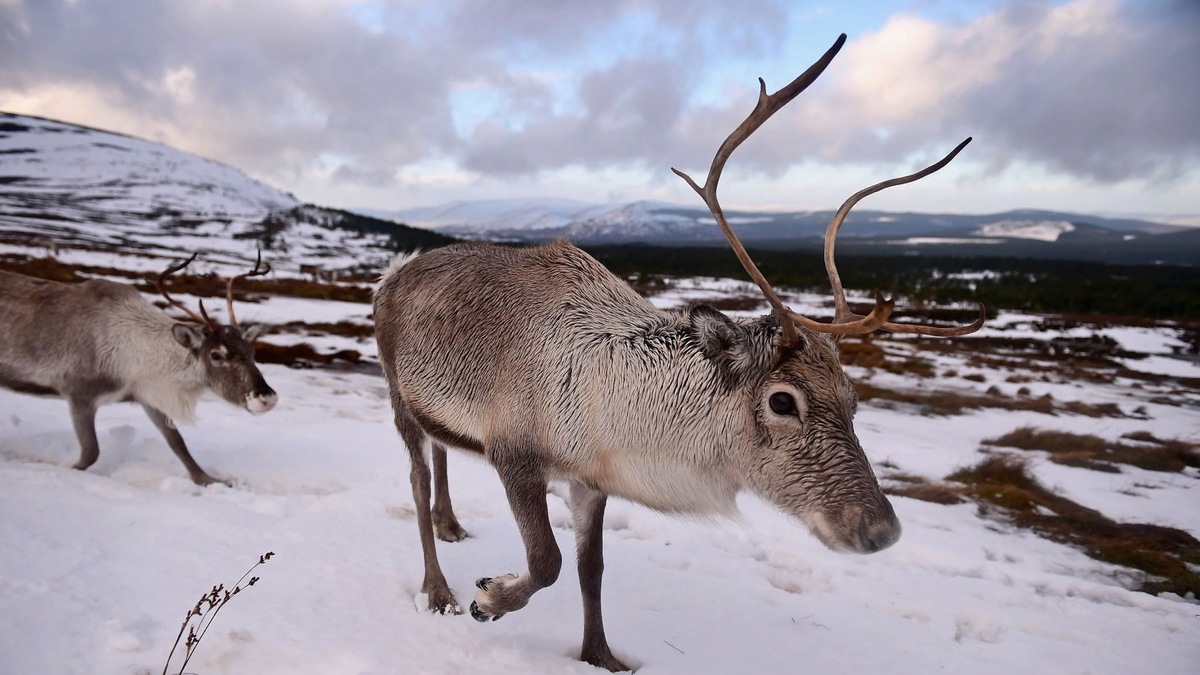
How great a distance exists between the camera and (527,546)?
9.83 ft

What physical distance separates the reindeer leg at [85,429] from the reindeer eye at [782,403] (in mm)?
5958

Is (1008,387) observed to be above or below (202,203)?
below

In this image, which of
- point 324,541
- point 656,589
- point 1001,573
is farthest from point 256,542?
point 1001,573

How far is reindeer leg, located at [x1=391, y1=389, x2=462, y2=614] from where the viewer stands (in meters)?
3.61

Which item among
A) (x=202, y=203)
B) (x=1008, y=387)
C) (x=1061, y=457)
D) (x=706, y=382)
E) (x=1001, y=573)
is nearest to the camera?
(x=706, y=382)

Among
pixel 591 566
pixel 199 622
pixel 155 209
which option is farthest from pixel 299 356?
pixel 155 209

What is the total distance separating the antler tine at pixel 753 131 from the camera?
263cm

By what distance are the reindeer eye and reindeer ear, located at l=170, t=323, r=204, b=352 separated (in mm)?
5671

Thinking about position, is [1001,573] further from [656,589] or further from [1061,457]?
[1061,457]

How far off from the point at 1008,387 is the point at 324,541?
1825cm

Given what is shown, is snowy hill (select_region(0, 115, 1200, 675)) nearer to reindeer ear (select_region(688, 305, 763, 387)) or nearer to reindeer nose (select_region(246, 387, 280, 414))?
reindeer ear (select_region(688, 305, 763, 387))

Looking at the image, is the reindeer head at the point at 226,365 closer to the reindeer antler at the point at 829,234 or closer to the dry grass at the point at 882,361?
the reindeer antler at the point at 829,234

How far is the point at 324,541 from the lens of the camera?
413 cm

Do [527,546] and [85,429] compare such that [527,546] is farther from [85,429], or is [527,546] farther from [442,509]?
[85,429]
